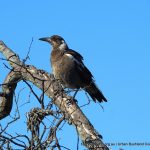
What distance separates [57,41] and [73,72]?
3.71 feet

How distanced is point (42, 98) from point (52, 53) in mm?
3926

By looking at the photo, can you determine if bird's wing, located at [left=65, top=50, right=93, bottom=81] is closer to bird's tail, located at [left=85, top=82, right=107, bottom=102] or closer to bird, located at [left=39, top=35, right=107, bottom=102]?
bird, located at [left=39, top=35, right=107, bottom=102]

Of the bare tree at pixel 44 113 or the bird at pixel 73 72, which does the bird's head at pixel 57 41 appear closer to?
the bird at pixel 73 72

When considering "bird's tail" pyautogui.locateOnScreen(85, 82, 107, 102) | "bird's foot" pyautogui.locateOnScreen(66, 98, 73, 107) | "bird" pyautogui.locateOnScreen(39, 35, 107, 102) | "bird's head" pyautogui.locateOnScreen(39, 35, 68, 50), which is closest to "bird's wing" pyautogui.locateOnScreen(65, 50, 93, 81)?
"bird" pyautogui.locateOnScreen(39, 35, 107, 102)

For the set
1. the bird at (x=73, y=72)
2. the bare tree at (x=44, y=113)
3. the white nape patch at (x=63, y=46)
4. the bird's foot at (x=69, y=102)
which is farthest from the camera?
the white nape patch at (x=63, y=46)

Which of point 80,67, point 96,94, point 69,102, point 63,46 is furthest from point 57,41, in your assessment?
point 69,102

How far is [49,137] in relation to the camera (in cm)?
489

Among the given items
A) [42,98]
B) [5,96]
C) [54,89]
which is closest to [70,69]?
[5,96]

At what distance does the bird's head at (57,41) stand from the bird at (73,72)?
13.0 inches

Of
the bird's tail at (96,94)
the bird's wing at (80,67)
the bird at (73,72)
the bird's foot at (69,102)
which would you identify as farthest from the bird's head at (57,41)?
the bird's foot at (69,102)

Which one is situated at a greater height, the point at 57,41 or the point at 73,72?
the point at 57,41

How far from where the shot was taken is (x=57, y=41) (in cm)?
993

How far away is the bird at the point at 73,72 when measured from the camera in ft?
28.4

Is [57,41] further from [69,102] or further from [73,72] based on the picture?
[69,102]
